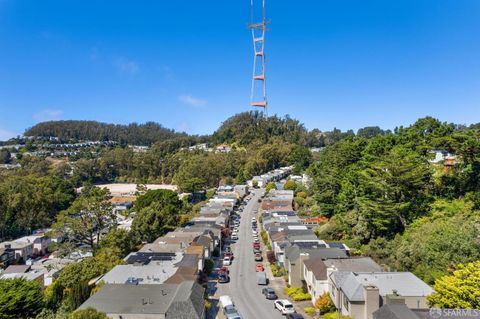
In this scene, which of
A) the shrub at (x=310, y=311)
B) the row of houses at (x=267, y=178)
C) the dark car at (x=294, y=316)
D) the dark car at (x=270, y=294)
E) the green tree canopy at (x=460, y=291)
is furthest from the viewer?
the row of houses at (x=267, y=178)

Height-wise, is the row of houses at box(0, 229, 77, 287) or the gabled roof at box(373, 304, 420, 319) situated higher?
the gabled roof at box(373, 304, 420, 319)

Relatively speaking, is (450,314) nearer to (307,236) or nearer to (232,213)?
(307,236)

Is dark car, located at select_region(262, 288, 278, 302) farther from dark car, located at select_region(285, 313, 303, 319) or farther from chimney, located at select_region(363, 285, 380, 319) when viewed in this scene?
chimney, located at select_region(363, 285, 380, 319)

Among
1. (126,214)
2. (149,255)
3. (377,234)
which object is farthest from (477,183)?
(126,214)

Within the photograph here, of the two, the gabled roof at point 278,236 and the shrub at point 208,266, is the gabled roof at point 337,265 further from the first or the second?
the gabled roof at point 278,236

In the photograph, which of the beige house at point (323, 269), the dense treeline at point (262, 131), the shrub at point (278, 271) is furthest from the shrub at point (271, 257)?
the dense treeline at point (262, 131)

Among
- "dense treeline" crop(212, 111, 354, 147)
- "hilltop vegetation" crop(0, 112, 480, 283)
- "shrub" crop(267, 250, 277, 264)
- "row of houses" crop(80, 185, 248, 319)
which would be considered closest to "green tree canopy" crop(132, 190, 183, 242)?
"hilltop vegetation" crop(0, 112, 480, 283)
